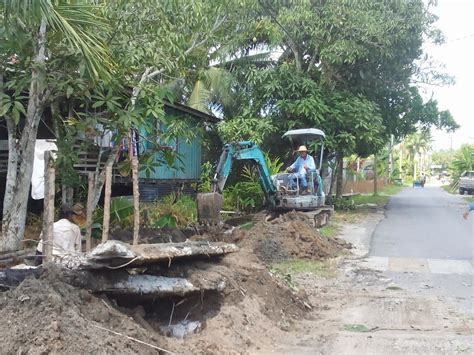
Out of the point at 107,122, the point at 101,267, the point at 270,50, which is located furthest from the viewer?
the point at 270,50

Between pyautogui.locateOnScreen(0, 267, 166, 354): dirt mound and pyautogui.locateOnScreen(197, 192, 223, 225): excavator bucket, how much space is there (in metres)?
7.31

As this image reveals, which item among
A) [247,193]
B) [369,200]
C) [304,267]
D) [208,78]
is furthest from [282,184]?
[369,200]

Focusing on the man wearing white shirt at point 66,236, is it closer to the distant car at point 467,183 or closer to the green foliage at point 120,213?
the green foliage at point 120,213

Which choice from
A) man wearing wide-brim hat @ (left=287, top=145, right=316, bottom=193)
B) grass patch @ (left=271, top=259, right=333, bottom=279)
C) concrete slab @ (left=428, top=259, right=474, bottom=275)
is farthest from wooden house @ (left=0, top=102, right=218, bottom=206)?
concrete slab @ (left=428, top=259, right=474, bottom=275)

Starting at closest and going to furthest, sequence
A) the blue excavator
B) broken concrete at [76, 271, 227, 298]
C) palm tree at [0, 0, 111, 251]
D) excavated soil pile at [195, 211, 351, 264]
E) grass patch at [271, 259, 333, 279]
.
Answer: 1. broken concrete at [76, 271, 227, 298]
2. palm tree at [0, 0, 111, 251]
3. grass patch at [271, 259, 333, 279]
4. excavated soil pile at [195, 211, 351, 264]
5. the blue excavator

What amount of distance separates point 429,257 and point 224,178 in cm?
500

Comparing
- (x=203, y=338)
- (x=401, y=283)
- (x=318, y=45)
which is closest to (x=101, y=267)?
(x=203, y=338)

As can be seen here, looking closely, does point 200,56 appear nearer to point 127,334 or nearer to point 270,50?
point 127,334

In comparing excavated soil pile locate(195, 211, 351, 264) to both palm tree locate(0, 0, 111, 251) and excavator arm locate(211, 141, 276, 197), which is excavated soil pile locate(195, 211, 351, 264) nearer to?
excavator arm locate(211, 141, 276, 197)

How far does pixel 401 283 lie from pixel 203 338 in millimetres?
5230

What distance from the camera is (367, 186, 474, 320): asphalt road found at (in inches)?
407

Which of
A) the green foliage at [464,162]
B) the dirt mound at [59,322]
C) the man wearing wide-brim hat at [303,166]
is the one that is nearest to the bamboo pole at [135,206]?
the dirt mound at [59,322]

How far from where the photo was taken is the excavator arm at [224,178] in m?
13.3

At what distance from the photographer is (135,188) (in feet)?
26.8
